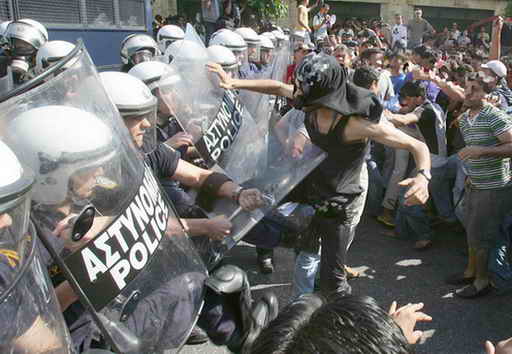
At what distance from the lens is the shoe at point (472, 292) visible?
3732 mm

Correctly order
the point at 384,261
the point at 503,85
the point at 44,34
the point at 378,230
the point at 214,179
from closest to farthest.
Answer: the point at 214,179, the point at 384,261, the point at 503,85, the point at 378,230, the point at 44,34

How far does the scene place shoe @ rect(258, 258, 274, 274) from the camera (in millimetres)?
4070

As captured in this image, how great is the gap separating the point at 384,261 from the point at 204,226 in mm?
2735

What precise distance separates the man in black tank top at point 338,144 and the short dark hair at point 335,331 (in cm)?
143

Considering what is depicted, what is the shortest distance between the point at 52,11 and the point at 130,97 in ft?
23.2

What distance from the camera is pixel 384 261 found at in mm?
4406

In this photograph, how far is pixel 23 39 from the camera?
560cm

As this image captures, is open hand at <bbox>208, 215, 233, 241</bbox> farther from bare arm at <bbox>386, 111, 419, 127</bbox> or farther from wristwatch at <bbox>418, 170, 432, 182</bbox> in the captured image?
bare arm at <bbox>386, 111, 419, 127</bbox>

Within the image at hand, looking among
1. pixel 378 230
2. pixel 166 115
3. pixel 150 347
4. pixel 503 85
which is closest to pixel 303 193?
pixel 166 115

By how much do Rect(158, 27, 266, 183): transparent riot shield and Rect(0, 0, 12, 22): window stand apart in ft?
19.5

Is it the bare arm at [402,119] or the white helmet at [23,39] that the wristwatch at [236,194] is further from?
the white helmet at [23,39]

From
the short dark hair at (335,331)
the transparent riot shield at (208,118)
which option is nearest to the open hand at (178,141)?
the transparent riot shield at (208,118)

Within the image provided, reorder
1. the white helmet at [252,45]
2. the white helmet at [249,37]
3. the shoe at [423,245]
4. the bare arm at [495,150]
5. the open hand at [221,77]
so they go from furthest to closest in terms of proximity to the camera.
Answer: the white helmet at [249,37] → the white helmet at [252,45] → the shoe at [423,245] → the bare arm at [495,150] → the open hand at [221,77]

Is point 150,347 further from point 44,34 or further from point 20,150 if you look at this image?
point 44,34
